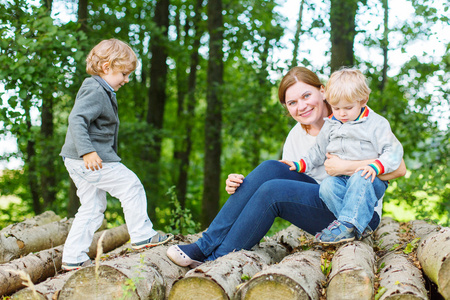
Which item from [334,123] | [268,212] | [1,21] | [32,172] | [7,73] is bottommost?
[32,172]

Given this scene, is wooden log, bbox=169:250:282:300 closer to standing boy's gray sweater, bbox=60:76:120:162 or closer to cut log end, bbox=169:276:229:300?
cut log end, bbox=169:276:229:300

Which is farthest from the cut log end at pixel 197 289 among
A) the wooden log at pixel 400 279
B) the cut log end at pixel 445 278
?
the cut log end at pixel 445 278

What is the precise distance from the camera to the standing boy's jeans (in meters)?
3.61

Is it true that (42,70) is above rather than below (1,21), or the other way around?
below

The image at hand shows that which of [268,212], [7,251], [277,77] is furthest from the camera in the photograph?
[277,77]

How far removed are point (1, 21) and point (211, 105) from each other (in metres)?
5.31

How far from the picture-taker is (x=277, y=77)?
852 cm

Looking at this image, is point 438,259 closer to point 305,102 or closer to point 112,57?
point 305,102

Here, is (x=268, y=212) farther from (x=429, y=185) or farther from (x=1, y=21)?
(x=1, y=21)

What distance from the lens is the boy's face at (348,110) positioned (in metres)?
3.25

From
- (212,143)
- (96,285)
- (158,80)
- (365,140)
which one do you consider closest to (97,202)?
(96,285)

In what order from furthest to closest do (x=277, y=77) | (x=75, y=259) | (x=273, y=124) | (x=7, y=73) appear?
(x=273, y=124) → (x=277, y=77) → (x=7, y=73) → (x=75, y=259)

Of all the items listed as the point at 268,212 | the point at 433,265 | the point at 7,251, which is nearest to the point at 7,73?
the point at 7,251

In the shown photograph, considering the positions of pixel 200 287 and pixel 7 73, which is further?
pixel 7 73
